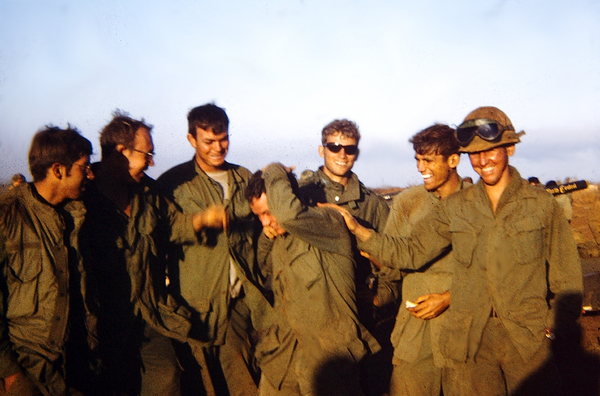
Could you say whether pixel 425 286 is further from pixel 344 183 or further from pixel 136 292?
pixel 136 292

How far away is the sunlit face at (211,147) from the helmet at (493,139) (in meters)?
2.00

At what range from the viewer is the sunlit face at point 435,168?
4.13 metres

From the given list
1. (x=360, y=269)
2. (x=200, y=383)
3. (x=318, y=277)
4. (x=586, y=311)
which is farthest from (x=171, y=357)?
(x=586, y=311)

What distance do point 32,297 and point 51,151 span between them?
91 cm

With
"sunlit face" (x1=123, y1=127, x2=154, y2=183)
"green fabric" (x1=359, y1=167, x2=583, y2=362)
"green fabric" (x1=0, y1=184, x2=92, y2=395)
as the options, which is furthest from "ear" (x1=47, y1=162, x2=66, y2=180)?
"green fabric" (x1=359, y1=167, x2=583, y2=362)

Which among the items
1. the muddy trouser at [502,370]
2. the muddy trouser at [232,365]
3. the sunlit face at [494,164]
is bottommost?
the muddy trouser at [232,365]

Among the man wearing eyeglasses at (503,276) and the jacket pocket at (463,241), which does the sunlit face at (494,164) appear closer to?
the man wearing eyeglasses at (503,276)

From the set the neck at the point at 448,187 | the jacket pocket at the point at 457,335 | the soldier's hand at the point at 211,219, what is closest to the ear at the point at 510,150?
the neck at the point at 448,187

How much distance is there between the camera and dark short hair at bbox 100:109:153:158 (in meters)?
4.22

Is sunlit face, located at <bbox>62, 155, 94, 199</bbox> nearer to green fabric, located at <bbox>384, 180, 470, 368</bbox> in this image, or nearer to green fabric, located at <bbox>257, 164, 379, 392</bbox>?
green fabric, located at <bbox>257, 164, 379, 392</bbox>

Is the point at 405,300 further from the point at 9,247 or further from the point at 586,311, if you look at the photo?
the point at 586,311

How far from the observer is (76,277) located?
3.51 meters

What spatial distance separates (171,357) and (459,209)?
2433 millimetres

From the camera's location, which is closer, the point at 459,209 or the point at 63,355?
the point at 63,355
